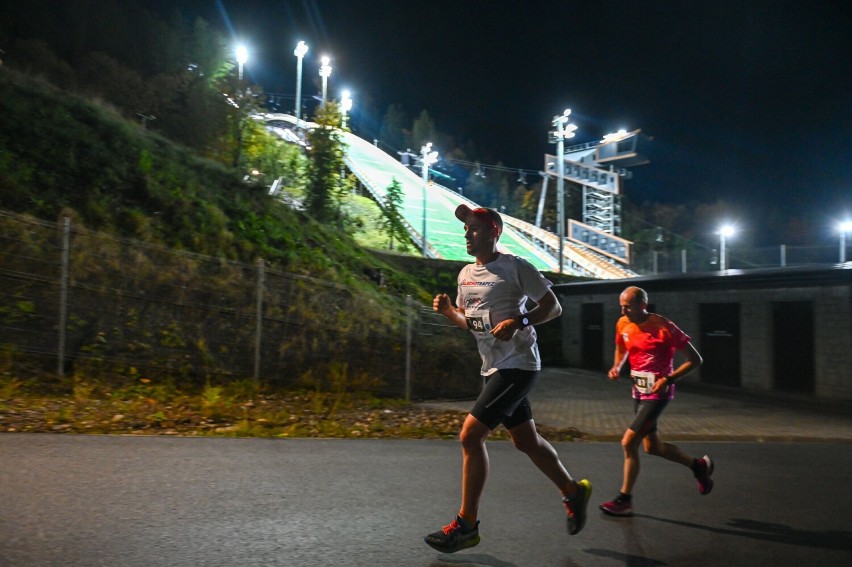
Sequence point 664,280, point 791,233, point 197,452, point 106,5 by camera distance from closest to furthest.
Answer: point 197,452
point 664,280
point 106,5
point 791,233

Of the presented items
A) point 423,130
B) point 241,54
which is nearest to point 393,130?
point 423,130

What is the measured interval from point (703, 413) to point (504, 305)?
10.3 metres

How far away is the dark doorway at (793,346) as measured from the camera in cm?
1575

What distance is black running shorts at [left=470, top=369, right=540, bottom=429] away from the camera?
165 inches

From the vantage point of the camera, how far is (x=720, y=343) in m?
18.2

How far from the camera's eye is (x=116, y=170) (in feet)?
48.0

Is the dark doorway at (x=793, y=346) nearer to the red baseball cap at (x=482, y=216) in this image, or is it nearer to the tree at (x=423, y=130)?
the red baseball cap at (x=482, y=216)

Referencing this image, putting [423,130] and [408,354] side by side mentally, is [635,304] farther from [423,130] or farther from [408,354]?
[423,130]

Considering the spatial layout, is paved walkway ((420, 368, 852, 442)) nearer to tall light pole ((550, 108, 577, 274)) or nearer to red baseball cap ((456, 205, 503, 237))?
red baseball cap ((456, 205, 503, 237))

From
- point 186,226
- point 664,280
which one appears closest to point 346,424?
point 186,226

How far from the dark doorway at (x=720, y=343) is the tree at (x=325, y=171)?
1537cm

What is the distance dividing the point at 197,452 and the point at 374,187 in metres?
51.6

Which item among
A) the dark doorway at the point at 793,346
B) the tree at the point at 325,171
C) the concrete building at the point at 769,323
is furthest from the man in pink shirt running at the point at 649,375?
the tree at the point at 325,171

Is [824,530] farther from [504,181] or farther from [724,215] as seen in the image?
[504,181]
